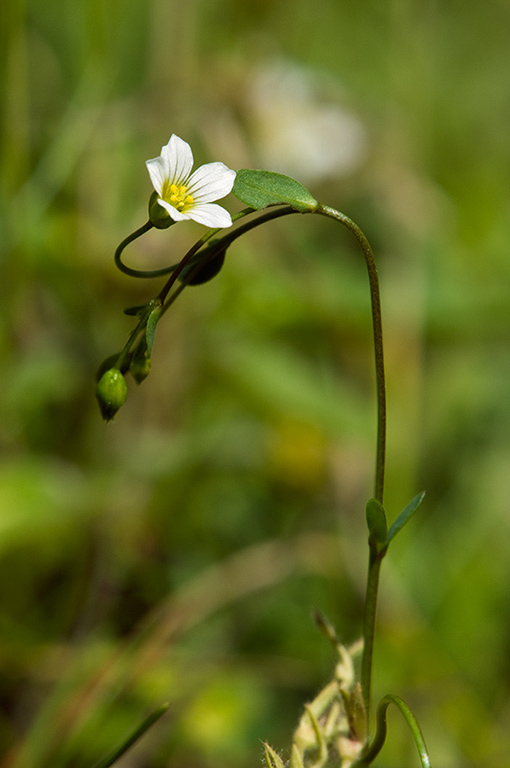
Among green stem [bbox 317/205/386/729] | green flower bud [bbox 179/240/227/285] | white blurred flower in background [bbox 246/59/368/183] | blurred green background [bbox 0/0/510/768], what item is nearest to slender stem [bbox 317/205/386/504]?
green stem [bbox 317/205/386/729]

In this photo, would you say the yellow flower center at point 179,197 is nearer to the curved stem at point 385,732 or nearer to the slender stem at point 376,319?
the slender stem at point 376,319

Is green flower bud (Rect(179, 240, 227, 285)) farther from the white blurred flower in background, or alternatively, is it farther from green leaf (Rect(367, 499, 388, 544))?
the white blurred flower in background


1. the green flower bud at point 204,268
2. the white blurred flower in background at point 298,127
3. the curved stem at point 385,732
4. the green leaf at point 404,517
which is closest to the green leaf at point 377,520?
the green leaf at point 404,517

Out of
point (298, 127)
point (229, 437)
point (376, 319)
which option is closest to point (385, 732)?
point (376, 319)

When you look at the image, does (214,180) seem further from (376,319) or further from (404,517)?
(404,517)

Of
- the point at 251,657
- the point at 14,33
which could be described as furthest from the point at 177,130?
the point at 251,657

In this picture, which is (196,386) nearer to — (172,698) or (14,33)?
(172,698)
